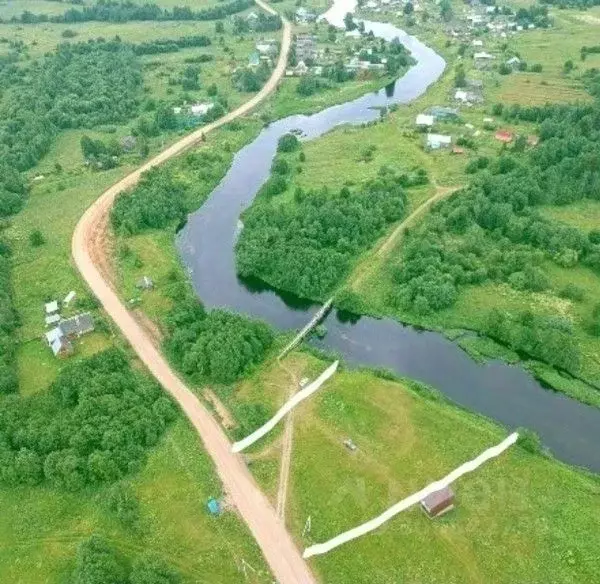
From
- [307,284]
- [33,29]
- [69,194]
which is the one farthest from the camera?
[33,29]

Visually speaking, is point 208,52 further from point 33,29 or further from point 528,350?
point 528,350

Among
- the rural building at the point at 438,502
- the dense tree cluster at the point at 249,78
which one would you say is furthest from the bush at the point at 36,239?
the dense tree cluster at the point at 249,78

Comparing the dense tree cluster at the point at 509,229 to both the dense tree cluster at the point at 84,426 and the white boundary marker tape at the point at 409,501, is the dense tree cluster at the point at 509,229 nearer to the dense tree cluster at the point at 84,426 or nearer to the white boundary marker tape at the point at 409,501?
the white boundary marker tape at the point at 409,501

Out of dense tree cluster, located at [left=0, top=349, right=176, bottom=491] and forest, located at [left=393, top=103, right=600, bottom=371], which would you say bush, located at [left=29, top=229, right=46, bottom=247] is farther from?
forest, located at [left=393, top=103, right=600, bottom=371]

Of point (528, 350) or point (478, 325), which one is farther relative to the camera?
point (478, 325)

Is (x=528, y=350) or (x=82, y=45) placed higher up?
(x=82, y=45)

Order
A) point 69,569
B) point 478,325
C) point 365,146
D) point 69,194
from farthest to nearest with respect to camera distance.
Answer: point 365,146, point 69,194, point 478,325, point 69,569

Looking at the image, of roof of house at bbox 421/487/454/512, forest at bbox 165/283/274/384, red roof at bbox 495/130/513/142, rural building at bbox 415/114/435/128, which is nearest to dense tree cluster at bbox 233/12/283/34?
rural building at bbox 415/114/435/128

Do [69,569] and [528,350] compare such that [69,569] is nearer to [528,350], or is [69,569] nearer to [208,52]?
[528,350]

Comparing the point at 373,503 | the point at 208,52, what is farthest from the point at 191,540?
the point at 208,52
